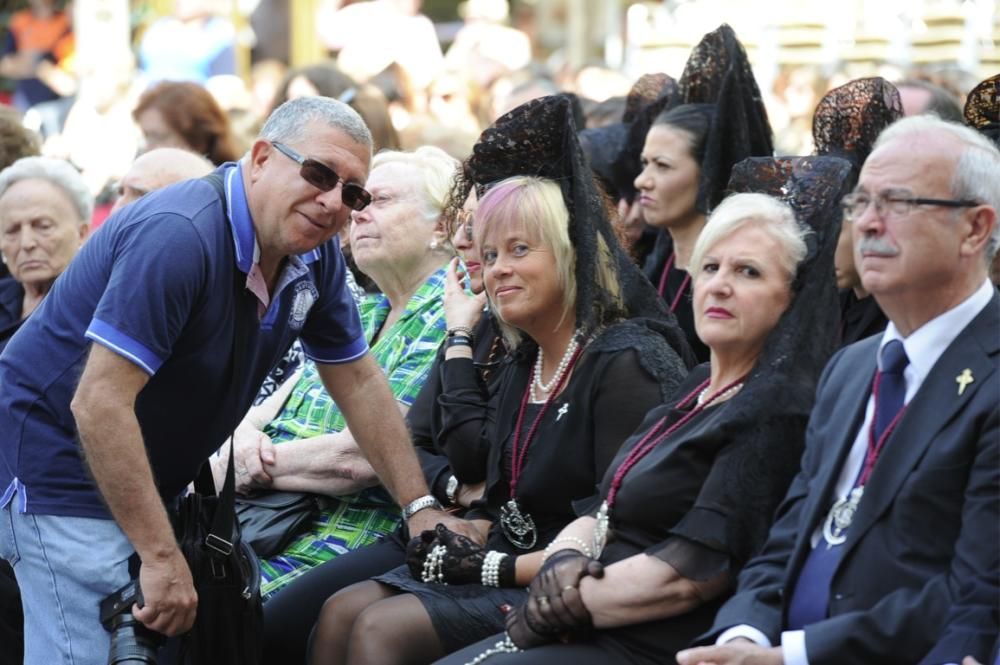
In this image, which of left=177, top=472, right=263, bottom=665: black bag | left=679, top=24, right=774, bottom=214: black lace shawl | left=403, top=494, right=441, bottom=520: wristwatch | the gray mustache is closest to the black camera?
left=177, top=472, right=263, bottom=665: black bag

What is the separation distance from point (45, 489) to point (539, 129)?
1.70 meters

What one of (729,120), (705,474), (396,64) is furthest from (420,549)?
(396,64)

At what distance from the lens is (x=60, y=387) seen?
4.40 m

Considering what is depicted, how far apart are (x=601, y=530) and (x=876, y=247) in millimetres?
1082

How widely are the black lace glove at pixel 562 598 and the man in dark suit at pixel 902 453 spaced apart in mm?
348

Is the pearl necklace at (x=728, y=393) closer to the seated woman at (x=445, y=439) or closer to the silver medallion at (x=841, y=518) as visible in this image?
the silver medallion at (x=841, y=518)

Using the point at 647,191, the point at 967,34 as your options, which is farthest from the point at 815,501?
the point at 967,34

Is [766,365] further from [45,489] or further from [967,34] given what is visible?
[967,34]

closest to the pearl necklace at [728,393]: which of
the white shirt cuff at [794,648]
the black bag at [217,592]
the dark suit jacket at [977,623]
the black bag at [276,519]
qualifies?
the white shirt cuff at [794,648]

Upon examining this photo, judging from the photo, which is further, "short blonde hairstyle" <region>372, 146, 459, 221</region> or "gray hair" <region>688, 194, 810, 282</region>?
"short blonde hairstyle" <region>372, 146, 459, 221</region>

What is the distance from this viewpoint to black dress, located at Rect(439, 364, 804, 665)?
12.4 ft

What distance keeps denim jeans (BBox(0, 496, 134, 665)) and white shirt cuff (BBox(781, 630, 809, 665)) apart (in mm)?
1890

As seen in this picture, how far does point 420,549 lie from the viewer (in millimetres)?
4613

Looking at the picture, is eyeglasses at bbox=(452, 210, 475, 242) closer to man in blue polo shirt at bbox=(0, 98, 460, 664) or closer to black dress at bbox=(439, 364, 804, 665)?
man in blue polo shirt at bbox=(0, 98, 460, 664)
